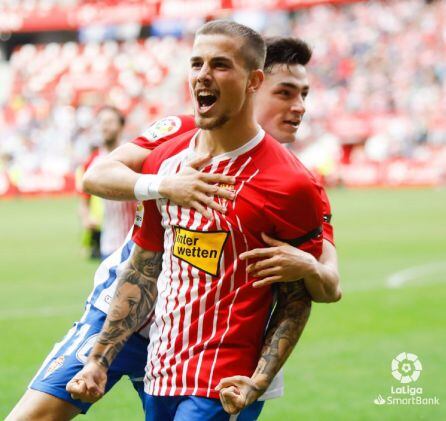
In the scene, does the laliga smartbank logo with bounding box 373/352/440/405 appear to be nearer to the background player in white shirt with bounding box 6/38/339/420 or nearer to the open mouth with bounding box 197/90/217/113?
the background player in white shirt with bounding box 6/38/339/420

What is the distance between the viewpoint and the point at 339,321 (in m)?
10.4

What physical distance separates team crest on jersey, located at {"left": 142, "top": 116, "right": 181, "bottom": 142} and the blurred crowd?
95.7 feet

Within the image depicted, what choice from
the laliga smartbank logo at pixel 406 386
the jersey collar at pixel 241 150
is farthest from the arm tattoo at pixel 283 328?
the laliga smartbank logo at pixel 406 386

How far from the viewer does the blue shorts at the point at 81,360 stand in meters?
4.12

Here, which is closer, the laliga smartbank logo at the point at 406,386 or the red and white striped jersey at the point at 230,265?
the red and white striped jersey at the point at 230,265

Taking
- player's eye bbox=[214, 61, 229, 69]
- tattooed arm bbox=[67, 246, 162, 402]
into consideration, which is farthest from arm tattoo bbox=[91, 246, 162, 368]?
player's eye bbox=[214, 61, 229, 69]

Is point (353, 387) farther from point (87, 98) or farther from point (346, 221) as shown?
point (87, 98)

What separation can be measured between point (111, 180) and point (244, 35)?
2.54ft

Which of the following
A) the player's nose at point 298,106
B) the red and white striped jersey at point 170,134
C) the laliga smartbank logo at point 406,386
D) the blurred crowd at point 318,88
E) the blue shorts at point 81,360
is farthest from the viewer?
the blurred crowd at point 318,88

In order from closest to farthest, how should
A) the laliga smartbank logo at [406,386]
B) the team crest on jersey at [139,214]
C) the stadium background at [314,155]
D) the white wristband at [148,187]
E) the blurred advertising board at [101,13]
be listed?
the white wristband at [148,187], the team crest on jersey at [139,214], the laliga smartbank logo at [406,386], the stadium background at [314,155], the blurred advertising board at [101,13]

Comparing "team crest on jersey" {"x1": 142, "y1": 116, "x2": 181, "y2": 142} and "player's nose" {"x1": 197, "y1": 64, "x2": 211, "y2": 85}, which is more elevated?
"player's nose" {"x1": 197, "y1": 64, "x2": 211, "y2": 85}

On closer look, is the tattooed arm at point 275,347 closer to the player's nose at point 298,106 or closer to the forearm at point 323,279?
the forearm at point 323,279

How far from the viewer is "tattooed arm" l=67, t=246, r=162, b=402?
3842 millimetres

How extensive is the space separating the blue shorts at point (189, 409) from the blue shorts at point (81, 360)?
543mm
